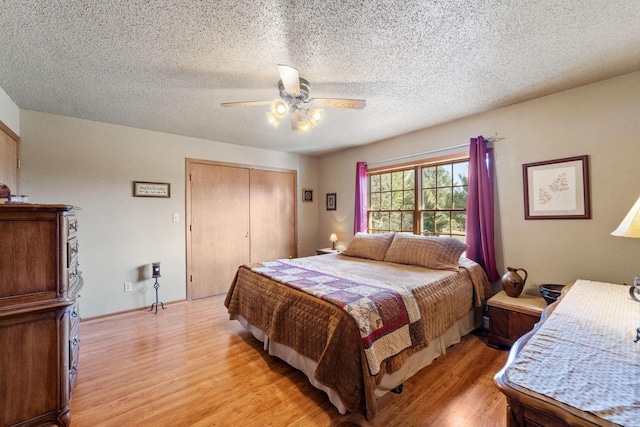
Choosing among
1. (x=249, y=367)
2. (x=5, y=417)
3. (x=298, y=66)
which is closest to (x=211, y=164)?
(x=298, y=66)

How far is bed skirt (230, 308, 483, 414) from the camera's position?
173 cm

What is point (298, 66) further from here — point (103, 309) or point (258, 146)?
point (103, 309)

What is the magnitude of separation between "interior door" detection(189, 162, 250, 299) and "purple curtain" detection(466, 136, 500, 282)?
130 inches

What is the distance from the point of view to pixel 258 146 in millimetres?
4438

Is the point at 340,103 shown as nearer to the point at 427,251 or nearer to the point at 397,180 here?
the point at 427,251

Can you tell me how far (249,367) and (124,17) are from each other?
8.39ft

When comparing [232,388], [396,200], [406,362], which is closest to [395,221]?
[396,200]

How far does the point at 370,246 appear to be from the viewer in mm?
3398

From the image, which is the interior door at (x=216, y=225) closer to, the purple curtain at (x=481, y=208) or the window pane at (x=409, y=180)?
the window pane at (x=409, y=180)

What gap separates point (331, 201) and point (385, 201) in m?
1.18

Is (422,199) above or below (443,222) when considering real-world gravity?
above

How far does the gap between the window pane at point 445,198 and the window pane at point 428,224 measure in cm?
17

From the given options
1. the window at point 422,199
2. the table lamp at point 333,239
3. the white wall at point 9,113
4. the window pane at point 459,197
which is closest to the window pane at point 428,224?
the window at point 422,199

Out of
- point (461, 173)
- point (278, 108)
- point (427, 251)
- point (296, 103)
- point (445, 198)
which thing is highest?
point (296, 103)
